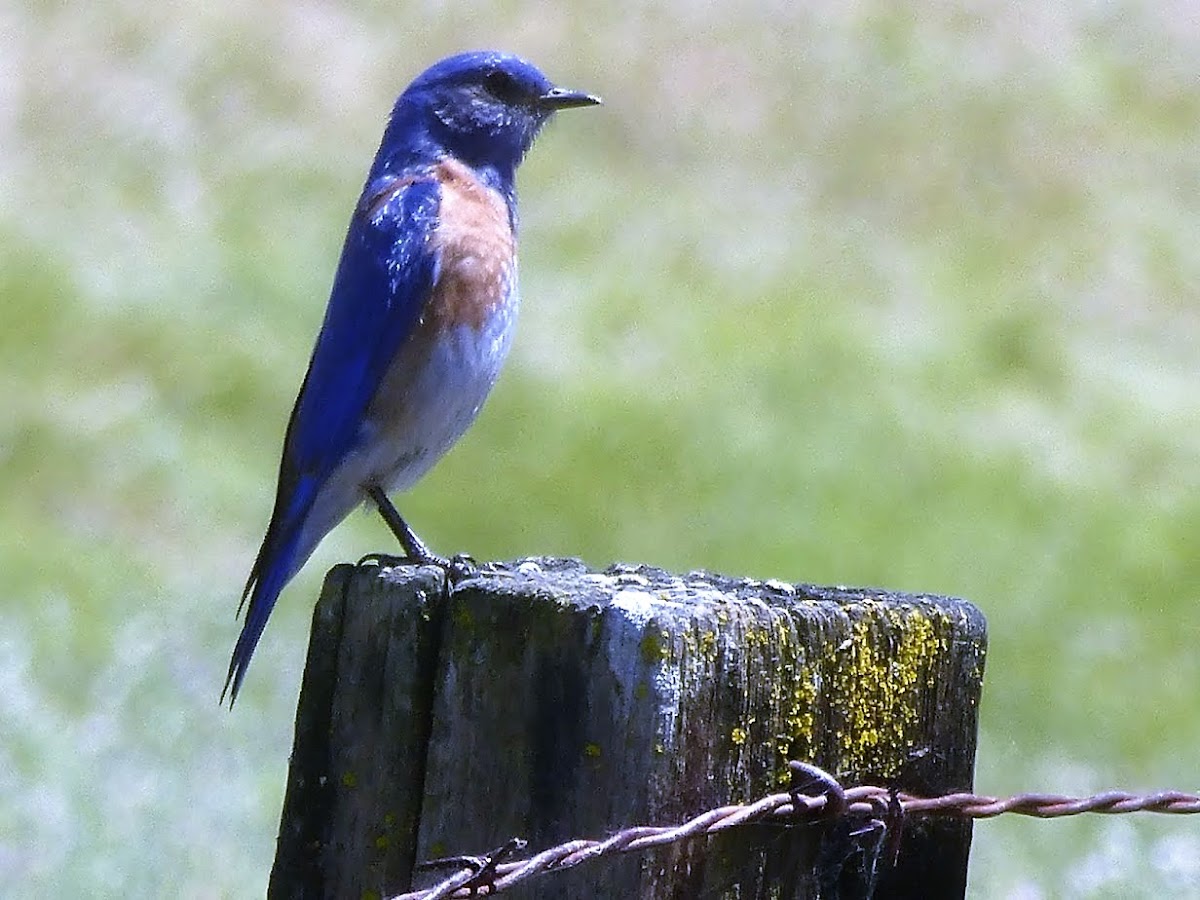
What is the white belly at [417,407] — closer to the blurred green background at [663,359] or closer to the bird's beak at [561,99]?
the bird's beak at [561,99]

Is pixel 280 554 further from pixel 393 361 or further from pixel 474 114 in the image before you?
pixel 474 114

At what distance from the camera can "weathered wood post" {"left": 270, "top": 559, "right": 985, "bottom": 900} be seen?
2719mm

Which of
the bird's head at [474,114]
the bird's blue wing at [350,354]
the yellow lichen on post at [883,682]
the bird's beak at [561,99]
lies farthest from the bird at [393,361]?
the yellow lichen on post at [883,682]

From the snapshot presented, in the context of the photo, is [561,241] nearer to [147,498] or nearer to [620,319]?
[620,319]

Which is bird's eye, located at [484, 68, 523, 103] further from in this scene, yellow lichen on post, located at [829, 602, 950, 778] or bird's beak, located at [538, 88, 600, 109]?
yellow lichen on post, located at [829, 602, 950, 778]

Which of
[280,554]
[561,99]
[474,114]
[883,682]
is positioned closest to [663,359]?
[561,99]

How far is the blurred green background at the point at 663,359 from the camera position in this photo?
8.33 metres

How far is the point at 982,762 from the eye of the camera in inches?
348

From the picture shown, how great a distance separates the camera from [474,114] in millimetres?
5711

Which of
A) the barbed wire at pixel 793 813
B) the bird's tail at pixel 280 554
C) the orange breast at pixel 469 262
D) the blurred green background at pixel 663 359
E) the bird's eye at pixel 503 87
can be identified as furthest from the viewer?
the blurred green background at pixel 663 359

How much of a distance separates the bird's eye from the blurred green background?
2417 mm

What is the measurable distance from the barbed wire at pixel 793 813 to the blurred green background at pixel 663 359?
3.64m

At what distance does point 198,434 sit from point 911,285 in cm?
618

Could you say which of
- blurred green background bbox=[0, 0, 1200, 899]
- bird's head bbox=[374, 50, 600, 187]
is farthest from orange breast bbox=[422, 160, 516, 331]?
blurred green background bbox=[0, 0, 1200, 899]
